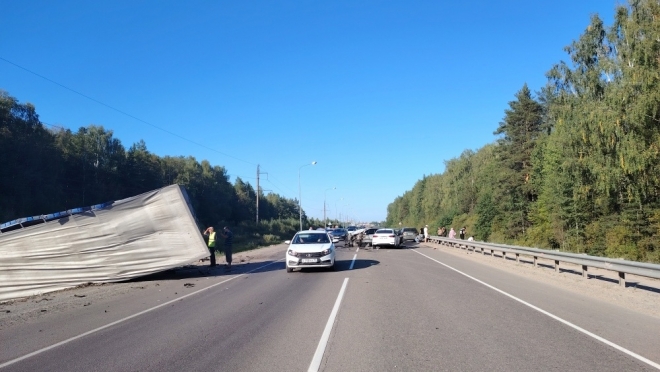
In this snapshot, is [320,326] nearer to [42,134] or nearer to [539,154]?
[539,154]

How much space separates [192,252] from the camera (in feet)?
56.3

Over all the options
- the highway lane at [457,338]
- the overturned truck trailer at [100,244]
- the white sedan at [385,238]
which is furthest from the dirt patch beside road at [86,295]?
the white sedan at [385,238]

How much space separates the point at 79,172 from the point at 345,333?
5848 cm

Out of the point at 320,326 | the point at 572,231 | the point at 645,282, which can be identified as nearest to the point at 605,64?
the point at 572,231

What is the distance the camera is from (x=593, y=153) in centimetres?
3116

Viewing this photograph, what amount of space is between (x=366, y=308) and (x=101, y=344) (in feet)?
17.0

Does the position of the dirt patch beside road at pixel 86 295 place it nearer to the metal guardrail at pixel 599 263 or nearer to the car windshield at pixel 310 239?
the car windshield at pixel 310 239

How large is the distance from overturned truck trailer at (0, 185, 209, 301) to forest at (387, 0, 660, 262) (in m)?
23.6

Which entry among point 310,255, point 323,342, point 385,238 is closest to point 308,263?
point 310,255

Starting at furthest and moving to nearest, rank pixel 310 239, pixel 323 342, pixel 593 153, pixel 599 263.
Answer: pixel 593 153 → pixel 310 239 → pixel 599 263 → pixel 323 342

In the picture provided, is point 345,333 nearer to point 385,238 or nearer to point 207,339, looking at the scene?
point 207,339

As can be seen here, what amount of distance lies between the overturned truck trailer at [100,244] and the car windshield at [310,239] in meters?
4.11

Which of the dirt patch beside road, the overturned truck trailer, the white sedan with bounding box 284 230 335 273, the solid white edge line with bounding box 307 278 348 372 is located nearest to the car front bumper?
the white sedan with bounding box 284 230 335 273

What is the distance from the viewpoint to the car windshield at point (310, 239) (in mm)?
19625
